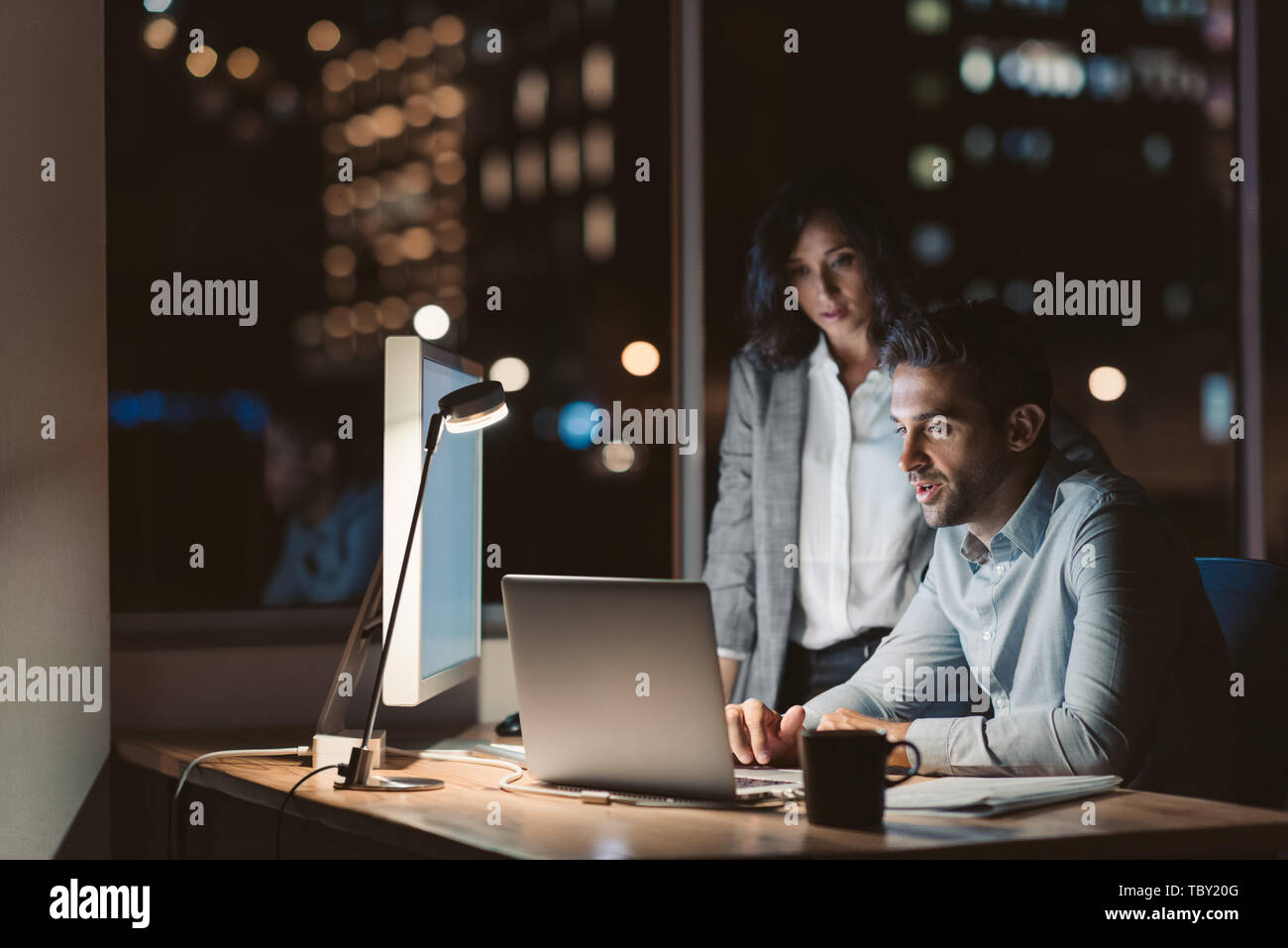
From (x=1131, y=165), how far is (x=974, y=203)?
17.4 inches

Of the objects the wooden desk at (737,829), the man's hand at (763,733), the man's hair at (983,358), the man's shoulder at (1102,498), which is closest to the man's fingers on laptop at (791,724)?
the man's hand at (763,733)

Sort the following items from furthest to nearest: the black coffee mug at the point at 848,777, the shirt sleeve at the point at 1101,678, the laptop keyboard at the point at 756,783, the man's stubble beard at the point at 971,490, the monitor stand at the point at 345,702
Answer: the man's stubble beard at the point at 971,490
the monitor stand at the point at 345,702
the shirt sleeve at the point at 1101,678
the laptop keyboard at the point at 756,783
the black coffee mug at the point at 848,777

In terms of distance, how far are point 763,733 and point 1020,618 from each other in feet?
1.94

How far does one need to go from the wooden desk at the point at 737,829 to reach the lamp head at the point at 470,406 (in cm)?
50

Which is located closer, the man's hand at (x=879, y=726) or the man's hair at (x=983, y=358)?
the man's hand at (x=879, y=726)

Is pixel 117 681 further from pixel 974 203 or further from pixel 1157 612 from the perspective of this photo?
pixel 974 203

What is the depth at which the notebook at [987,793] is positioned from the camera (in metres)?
1.45

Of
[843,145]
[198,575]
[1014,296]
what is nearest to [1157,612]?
[1014,296]

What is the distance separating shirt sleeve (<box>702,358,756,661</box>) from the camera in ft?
9.73

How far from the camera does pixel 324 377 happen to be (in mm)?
2721

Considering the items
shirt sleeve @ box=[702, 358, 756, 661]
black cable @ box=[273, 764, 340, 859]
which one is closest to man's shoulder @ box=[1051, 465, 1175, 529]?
shirt sleeve @ box=[702, 358, 756, 661]

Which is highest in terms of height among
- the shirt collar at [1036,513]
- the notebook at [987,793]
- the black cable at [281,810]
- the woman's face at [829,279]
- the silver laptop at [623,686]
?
the woman's face at [829,279]

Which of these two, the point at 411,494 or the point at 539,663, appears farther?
the point at 411,494

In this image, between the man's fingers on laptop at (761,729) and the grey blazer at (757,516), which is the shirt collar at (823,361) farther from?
the man's fingers on laptop at (761,729)
